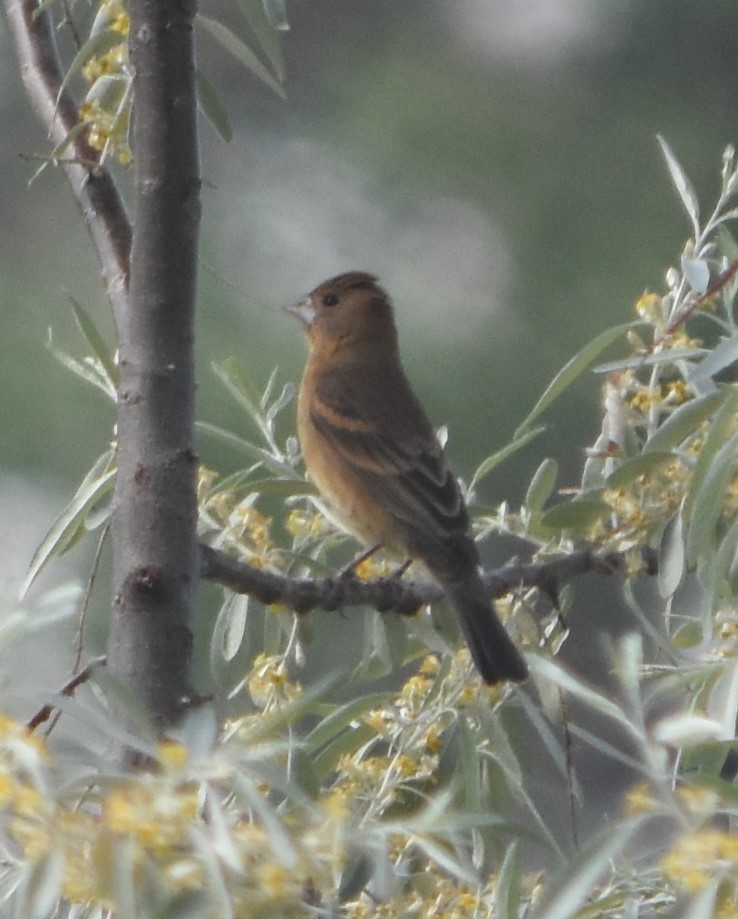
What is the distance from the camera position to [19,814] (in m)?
0.97

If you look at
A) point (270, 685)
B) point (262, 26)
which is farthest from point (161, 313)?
point (270, 685)

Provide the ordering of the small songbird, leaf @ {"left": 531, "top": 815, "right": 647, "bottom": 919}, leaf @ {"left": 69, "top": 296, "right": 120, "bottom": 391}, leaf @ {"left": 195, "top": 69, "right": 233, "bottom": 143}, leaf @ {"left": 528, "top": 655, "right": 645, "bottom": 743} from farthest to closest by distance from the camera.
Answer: the small songbird < leaf @ {"left": 69, "top": 296, "right": 120, "bottom": 391} < leaf @ {"left": 195, "top": 69, "right": 233, "bottom": 143} < leaf @ {"left": 528, "top": 655, "right": 645, "bottom": 743} < leaf @ {"left": 531, "top": 815, "right": 647, "bottom": 919}

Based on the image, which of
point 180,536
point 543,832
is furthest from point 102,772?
point 543,832

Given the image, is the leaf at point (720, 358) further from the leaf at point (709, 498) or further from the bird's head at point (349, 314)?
the bird's head at point (349, 314)

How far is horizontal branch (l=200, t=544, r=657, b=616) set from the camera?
61.9 inches

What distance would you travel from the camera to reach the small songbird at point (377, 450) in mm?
2342

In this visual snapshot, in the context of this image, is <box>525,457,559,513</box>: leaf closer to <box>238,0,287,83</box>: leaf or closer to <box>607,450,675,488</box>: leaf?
<box>607,450,675,488</box>: leaf

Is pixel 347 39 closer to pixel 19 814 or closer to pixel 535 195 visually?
pixel 535 195

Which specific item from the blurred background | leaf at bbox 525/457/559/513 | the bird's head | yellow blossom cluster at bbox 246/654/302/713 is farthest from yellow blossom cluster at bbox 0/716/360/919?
the blurred background

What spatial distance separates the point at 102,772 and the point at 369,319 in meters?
2.37

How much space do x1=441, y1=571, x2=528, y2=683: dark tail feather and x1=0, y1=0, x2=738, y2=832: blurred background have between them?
1.96 m

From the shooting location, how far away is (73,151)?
182 cm

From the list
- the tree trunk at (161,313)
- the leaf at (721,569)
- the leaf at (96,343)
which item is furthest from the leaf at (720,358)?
the leaf at (96,343)

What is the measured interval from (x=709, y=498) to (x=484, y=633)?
0.55 metres
